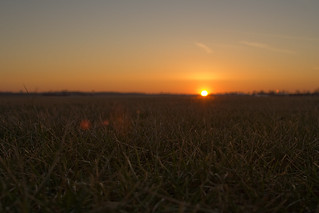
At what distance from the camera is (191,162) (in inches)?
64.7

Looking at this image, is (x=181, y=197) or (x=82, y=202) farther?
(x=181, y=197)

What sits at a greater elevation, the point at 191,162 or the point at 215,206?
the point at 191,162

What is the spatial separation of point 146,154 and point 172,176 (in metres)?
0.74

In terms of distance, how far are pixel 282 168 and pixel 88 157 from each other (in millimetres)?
1828

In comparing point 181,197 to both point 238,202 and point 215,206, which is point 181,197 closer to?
point 215,206

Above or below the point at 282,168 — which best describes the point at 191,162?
above

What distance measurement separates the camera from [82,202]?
3.84ft

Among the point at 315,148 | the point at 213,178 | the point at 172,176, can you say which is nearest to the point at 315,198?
the point at 213,178

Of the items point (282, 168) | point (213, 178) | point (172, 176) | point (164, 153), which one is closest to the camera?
point (172, 176)

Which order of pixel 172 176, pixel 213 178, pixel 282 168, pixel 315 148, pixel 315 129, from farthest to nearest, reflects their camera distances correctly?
pixel 315 129 < pixel 315 148 < pixel 282 168 < pixel 213 178 < pixel 172 176

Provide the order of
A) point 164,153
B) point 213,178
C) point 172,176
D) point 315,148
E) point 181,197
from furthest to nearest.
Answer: point 315,148 < point 164,153 < point 213,178 < point 172,176 < point 181,197

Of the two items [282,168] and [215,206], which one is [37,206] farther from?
[282,168]

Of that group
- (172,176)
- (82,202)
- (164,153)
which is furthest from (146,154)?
(82,202)

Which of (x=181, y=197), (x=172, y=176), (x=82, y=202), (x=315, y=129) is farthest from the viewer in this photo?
(x=315, y=129)
